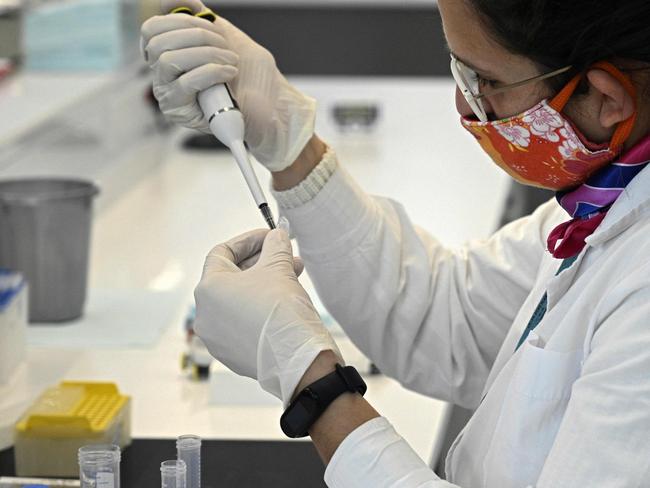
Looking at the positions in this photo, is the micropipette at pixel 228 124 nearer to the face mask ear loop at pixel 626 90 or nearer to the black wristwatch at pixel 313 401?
the black wristwatch at pixel 313 401

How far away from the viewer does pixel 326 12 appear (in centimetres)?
586

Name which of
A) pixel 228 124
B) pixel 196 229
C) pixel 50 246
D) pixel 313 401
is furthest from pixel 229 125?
pixel 196 229

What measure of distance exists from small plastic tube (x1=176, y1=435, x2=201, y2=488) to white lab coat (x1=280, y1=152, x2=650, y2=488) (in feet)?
0.99

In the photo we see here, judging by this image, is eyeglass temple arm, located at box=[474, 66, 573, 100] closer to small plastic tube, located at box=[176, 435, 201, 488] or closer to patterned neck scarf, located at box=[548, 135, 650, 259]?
patterned neck scarf, located at box=[548, 135, 650, 259]

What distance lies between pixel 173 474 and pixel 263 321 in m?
0.26

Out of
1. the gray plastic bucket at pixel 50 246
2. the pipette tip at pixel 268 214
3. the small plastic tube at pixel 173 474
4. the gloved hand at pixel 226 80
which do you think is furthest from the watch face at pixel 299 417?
the gray plastic bucket at pixel 50 246

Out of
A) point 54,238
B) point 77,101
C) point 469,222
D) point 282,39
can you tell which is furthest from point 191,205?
point 282,39

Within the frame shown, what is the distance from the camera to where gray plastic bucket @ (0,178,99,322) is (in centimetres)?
251

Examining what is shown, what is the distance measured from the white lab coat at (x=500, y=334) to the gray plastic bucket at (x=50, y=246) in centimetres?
79

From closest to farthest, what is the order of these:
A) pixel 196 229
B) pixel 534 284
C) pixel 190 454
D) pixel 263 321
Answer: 1. pixel 263 321
2. pixel 190 454
3. pixel 534 284
4. pixel 196 229

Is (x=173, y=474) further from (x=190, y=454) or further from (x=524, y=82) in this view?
(x=524, y=82)

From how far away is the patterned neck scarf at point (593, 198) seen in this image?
1.43 meters

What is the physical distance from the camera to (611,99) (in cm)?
139

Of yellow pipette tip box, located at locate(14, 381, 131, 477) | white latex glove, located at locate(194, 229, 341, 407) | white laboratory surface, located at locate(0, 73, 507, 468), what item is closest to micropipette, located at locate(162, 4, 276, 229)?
white latex glove, located at locate(194, 229, 341, 407)
